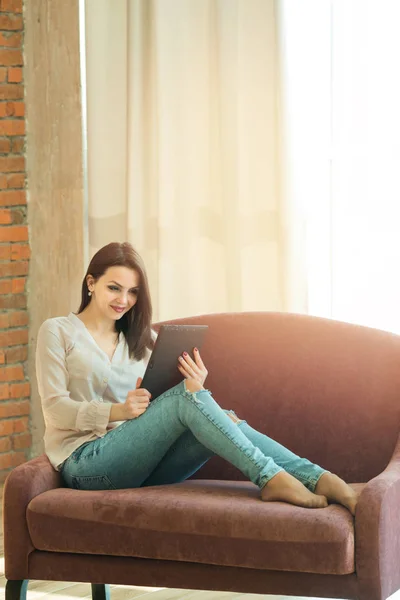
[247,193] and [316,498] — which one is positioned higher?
[247,193]

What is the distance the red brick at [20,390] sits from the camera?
4.15 meters

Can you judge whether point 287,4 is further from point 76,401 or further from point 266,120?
point 76,401

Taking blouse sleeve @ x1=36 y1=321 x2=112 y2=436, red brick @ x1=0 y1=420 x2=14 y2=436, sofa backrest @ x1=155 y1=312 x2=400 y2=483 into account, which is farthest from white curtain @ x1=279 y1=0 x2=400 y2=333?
red brick @ x1=0 y1=420 x2=14 y2=436

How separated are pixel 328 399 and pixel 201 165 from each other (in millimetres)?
1275

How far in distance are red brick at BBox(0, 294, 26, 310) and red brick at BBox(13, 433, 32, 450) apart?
1.97 feet

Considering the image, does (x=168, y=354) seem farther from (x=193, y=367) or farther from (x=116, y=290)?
(x=116, y=290)

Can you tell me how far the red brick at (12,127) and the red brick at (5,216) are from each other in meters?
0.35

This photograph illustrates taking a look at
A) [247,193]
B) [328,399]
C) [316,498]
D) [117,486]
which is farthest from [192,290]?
[316,498]

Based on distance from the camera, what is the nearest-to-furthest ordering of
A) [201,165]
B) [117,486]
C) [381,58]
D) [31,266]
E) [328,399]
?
[117,486] < [328,399] < [381,58] < [201,165] < [31,266]

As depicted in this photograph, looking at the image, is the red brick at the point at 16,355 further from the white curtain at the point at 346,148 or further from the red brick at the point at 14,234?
the white curtain at the point at 346,148

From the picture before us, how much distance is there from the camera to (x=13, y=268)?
4.12 meters

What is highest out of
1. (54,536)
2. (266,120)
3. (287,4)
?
(287,4)

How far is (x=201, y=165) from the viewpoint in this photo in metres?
3.50

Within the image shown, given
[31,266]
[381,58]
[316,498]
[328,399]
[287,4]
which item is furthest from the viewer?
[31,266]
